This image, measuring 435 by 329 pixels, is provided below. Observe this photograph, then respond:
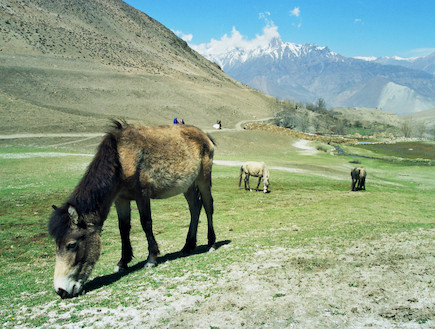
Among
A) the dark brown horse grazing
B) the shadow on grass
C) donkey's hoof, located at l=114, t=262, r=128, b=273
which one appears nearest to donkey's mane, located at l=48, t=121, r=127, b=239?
the dark brown horse grazing

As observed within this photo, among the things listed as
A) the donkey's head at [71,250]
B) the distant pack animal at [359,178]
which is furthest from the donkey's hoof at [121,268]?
the distant pack animal at [359,178]

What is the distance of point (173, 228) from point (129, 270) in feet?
16.6

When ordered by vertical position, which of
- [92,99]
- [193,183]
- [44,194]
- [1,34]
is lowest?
[44,194]

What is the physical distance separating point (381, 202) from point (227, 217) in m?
8.30

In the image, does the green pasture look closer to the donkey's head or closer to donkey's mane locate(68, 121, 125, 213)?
the donkey's head

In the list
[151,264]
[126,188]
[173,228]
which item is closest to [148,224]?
[151,264]

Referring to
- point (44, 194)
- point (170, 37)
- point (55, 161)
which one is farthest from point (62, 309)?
point (170, 37)

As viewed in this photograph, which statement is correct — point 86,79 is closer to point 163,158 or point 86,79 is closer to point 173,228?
point 173,228

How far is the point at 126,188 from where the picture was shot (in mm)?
7395

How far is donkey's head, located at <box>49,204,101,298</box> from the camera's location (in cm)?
604

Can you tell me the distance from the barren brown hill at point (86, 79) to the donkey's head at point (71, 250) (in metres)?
43.5

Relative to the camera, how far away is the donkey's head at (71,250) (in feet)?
19.8

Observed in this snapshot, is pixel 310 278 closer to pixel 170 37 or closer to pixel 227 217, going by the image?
pixel 227 217

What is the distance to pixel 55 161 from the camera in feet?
86.5
